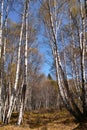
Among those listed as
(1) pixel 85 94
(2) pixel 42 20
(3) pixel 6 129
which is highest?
(2) pixel 42 20

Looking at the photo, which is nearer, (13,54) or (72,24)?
(72,24)

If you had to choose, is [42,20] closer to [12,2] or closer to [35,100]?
[12,2]

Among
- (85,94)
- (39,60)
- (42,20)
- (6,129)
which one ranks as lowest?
(6,129)

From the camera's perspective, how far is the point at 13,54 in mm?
26781

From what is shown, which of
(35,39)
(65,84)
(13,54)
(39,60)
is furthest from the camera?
(39,60)

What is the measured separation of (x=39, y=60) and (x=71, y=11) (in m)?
15.6

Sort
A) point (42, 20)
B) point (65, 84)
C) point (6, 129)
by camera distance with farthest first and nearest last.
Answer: point (42, 20), point (65, 84), point (6, 129)

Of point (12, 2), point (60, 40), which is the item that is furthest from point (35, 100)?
point (12, 2)

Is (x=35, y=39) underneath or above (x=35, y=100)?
above

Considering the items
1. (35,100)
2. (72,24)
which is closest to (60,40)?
(72,24)

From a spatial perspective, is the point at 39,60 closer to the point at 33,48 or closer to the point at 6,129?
the point at 33,48

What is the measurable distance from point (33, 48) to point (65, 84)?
14892 millimetres

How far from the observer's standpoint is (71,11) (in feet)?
67.5

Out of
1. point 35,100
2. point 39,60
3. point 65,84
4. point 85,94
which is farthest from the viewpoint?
point 35,100
